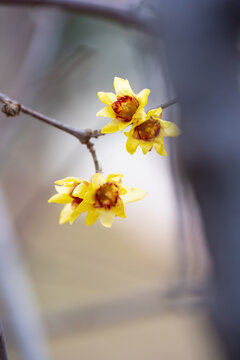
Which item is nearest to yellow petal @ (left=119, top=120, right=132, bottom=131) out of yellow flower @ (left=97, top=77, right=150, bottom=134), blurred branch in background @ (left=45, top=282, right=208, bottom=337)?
yellow flower @ (left=97, top=77, right=150, bottom=134)

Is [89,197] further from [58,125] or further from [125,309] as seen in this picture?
[125,309]

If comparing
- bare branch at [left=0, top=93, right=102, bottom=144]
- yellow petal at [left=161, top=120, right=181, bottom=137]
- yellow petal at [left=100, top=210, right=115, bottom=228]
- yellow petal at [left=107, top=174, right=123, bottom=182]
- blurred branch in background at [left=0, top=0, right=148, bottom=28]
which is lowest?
yellow petal at [left=100, top=210, right=115, bottom=228]

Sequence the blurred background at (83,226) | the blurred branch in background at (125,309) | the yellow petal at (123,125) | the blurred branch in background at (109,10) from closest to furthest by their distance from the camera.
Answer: the yellow petal at (123,125)
the blurred branch in background at (109,10)
the blurred background at (83,226)
the blurred branch in background at (125,309)

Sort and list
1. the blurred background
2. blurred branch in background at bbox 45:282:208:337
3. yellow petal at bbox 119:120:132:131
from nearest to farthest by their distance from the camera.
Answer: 1. yellow petal at bbox 119:120:132:131
2. the blurred background
3. blurred branch in background at bbox 45:282:208:337

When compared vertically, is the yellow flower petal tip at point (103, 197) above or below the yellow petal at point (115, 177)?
below

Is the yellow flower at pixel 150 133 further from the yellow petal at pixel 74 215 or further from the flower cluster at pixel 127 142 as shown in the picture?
the yellow petal at pixel 74 215

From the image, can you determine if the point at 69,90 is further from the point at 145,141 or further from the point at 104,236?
the point at 104,236

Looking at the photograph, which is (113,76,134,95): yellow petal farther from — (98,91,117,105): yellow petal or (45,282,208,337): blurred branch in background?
(45,282,208,337): blurred branch in background

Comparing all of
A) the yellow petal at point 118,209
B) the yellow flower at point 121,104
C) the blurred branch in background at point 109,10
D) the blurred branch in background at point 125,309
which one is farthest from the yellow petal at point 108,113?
the blurred branch in background at point 125,309
